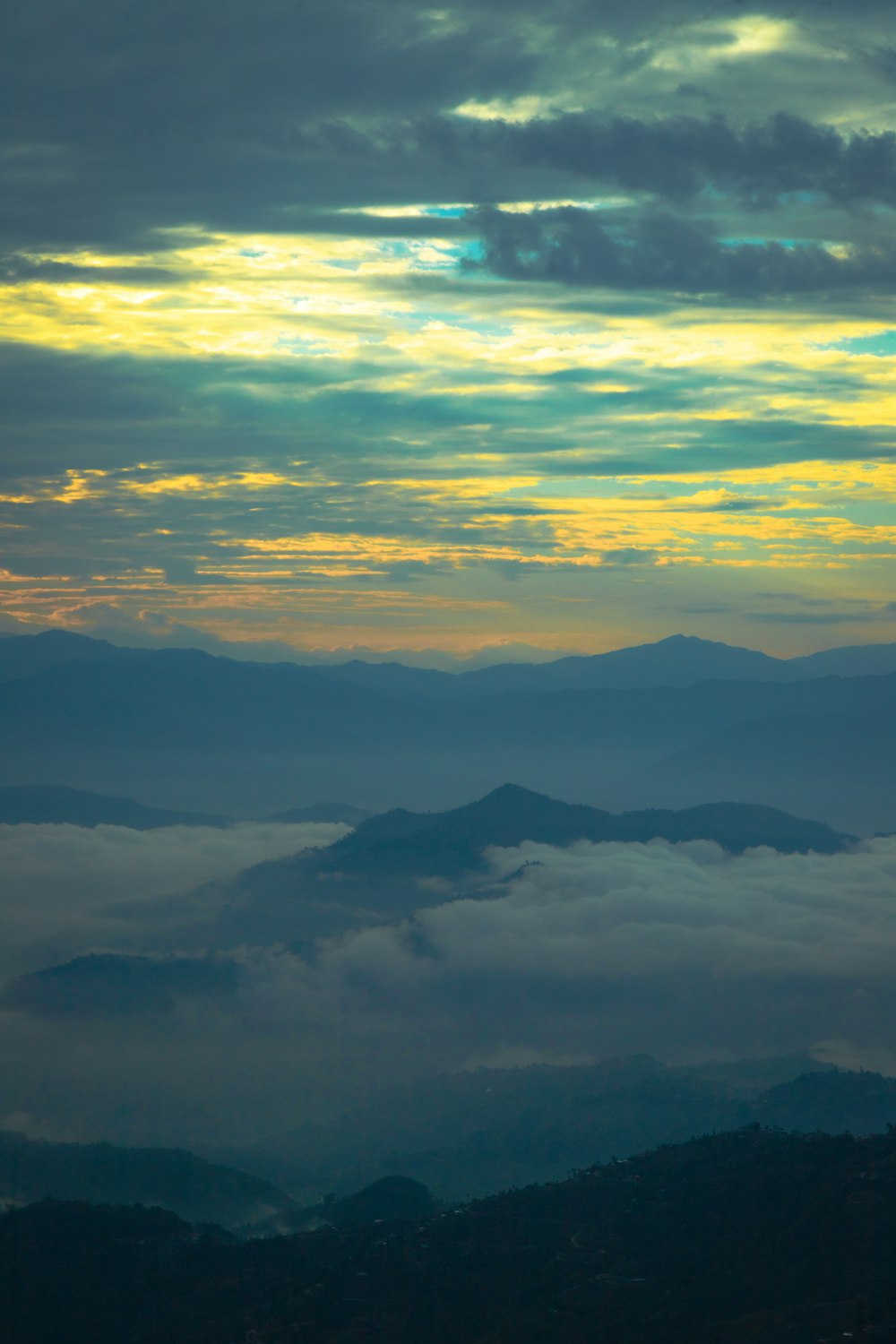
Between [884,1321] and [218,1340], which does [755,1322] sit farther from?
[218,1340]

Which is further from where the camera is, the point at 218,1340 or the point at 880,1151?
the point at 880,1151

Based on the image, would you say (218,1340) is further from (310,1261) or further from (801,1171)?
(801,1171)

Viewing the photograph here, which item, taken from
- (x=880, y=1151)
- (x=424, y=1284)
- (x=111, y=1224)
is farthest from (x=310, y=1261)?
(x=880, y=1151)

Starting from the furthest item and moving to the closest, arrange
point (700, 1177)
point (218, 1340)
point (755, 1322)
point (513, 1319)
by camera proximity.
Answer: point (700, 1177)
point (218, 1340)
point (513, 1319)
point (755, 1322)

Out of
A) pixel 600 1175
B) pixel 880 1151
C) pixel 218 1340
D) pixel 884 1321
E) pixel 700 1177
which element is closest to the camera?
pixel 884 1321

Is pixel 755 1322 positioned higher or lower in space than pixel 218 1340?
higher

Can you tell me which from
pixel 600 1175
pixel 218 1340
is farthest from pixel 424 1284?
pixel 600 1175
